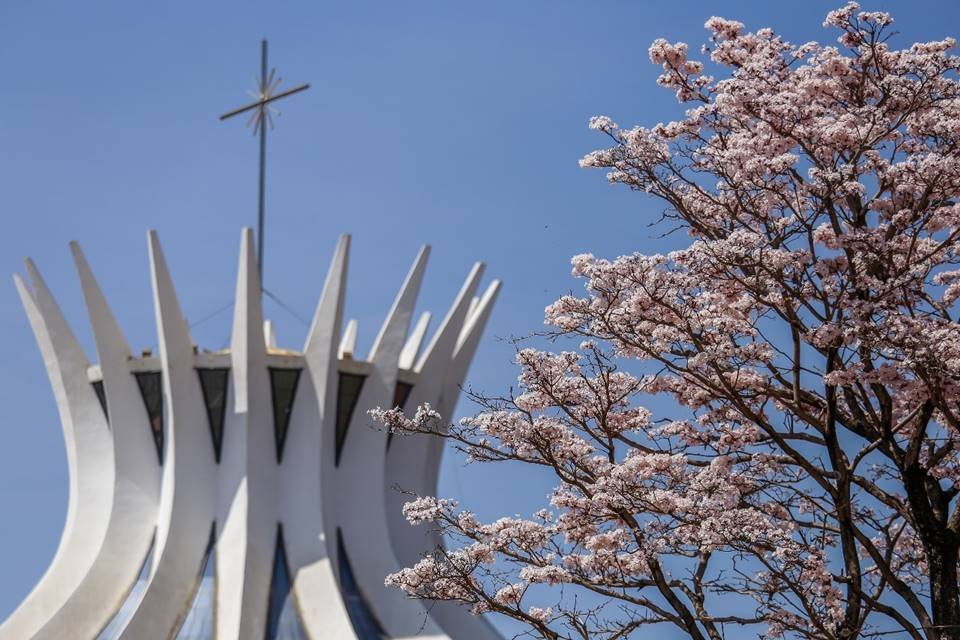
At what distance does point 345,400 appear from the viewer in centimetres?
3488

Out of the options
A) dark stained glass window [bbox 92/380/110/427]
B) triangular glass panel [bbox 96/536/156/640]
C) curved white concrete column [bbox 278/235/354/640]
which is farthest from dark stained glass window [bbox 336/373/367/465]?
dark stained glass window [bbox 92/380/110/427]

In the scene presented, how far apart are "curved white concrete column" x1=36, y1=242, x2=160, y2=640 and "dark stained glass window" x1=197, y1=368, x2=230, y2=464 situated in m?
1.37

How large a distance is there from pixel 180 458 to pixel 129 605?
324cm

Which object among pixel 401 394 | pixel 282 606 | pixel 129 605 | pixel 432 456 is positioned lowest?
pixel 282 606

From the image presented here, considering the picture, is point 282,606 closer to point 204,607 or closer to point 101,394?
point 204,607

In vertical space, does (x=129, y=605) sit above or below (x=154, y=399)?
below

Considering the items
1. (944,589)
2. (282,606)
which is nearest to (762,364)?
(944,589)

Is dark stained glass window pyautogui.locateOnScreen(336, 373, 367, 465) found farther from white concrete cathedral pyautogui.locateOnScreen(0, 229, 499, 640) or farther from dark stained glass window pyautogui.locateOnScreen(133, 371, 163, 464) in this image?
dark stained glass window pyautogui.locateOnScreen(133, 371, 163, 464)

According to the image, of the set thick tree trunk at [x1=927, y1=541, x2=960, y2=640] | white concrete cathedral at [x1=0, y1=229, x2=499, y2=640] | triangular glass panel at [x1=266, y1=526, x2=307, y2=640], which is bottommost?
thick tree trunk at [x1=927, y1=541, x2=960, y2=640]

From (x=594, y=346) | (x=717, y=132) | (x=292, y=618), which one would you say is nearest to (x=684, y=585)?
(x=594, y=346)

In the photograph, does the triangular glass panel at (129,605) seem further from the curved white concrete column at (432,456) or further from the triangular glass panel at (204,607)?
the curved white concrete column at (432,456)

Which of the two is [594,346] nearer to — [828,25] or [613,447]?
[613,447]

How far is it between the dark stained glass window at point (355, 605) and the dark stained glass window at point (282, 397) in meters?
2.45

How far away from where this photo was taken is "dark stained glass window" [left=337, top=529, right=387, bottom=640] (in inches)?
1282
